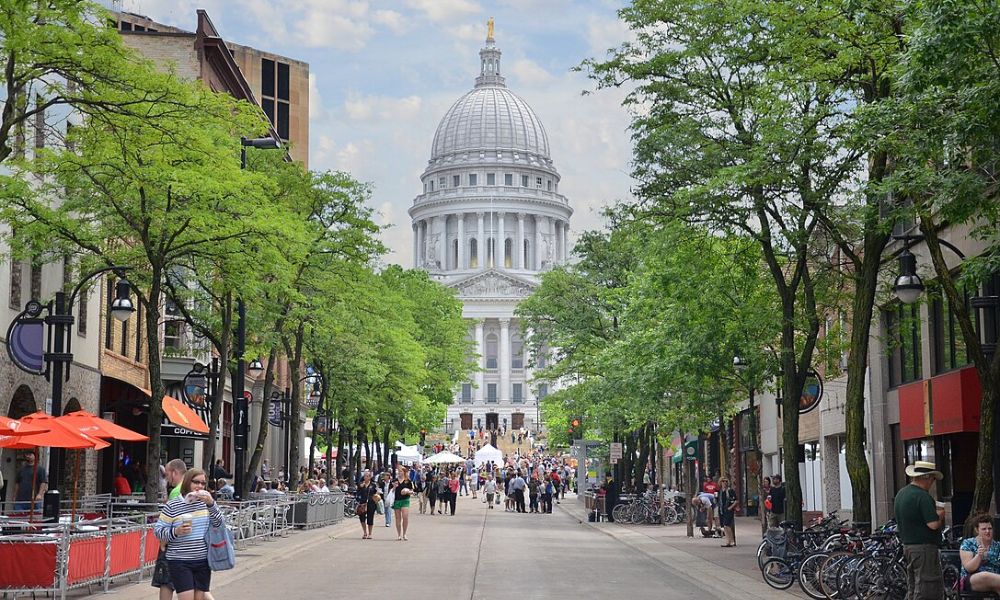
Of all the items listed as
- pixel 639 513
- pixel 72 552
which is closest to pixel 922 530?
pixel 72 552

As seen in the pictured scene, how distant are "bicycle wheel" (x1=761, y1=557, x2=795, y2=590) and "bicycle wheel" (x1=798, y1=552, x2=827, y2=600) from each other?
4.58ft

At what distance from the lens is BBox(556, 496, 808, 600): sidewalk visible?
22328 millimetres

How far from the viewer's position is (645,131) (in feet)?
86.7

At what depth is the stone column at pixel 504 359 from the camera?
187875 millimetres

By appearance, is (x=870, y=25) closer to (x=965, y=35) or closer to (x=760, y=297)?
(x=965, y=35)

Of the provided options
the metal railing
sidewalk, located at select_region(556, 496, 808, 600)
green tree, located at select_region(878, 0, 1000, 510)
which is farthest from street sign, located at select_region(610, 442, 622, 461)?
green tree, located at select_region(878, 0, 1000, 510)

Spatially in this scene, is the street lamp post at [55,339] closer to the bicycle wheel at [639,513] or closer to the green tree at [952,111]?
the green tree at [952,111]

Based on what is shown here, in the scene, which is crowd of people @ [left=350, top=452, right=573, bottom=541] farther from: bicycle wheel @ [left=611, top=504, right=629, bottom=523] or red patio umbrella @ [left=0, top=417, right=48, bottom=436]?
red patio umbrella @ [left=0, top=417, right=48, bottom=436]

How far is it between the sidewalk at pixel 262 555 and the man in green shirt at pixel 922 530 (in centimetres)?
1009

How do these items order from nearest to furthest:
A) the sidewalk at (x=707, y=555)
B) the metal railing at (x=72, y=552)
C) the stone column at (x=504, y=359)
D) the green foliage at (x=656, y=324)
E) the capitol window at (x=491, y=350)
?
the metal railing at (x=72, y=552) < the sidewalk at (x=707, y=555) < the green foliage at (x=656, y=324) < the stone column at (x=504, y=359) < the capitol window at (x=491, y=350)

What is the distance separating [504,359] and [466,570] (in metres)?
164

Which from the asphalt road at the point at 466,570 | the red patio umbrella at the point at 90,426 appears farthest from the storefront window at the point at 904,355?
the red patio umbrella at the point at 90,426

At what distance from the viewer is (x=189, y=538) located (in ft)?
42.7

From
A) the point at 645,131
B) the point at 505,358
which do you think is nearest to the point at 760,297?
the point at 645,131
